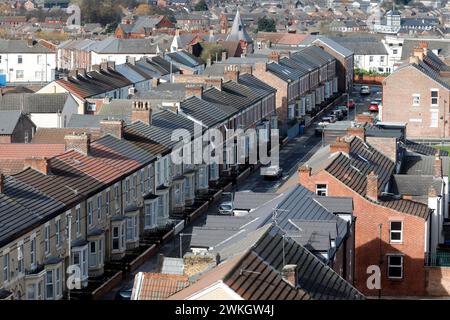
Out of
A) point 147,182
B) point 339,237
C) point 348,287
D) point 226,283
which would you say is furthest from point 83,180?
point 226,283

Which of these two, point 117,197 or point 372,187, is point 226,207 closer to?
point 117,197

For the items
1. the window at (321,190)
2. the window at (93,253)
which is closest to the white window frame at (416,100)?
the window at (321,190)

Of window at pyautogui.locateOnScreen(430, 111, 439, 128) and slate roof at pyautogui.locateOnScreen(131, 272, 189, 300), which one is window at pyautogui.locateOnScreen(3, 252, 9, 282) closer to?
slate roof at pyautogui.locateOnScreen(131, 272, 189, 300)

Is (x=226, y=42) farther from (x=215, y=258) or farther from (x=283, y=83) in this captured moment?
(x=215, y=258)

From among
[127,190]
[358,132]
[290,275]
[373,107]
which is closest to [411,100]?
[373,107]

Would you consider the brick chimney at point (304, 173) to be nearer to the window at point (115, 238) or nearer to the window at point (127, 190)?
the window at point (115, 238)

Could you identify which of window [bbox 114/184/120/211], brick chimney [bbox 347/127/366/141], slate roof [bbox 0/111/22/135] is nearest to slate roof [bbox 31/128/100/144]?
slate roof [bbox 0/111/22/135]
